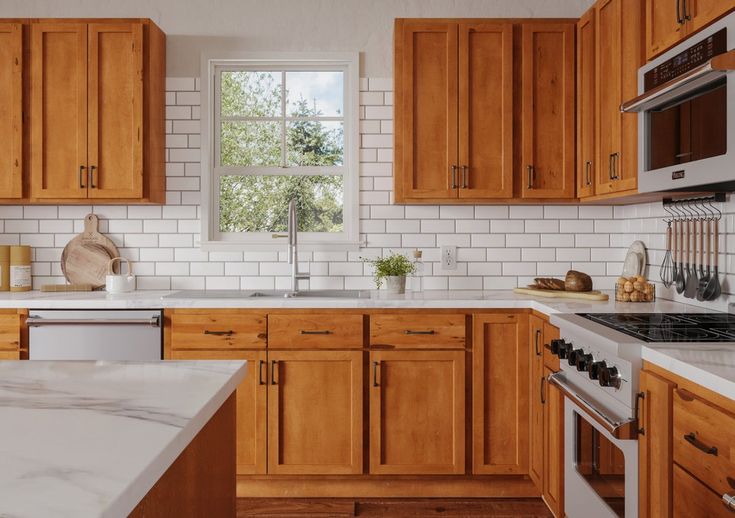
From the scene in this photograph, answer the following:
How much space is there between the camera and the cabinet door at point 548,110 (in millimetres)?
3377

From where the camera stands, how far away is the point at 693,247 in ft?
9.58

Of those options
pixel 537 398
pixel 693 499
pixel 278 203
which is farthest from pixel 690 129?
pixel 278 203

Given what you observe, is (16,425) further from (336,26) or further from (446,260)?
(336,26)

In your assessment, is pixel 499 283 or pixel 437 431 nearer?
pixel 437 431

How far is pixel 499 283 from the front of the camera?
12.4ft

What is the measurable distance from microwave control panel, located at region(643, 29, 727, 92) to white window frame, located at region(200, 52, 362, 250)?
1.73m

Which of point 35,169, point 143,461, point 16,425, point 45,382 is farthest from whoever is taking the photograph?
point 35,169

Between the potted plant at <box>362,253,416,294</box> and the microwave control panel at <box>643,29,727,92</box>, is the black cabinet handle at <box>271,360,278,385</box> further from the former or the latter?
the microwave control panel at <box>643,29,727,92</box>

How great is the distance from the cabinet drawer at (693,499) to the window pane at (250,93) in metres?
3.02

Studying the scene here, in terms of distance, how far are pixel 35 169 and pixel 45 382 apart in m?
2.45

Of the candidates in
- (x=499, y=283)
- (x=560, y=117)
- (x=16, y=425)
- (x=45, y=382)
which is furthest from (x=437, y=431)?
(x=16, y=425)

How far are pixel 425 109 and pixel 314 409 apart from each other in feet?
5.48

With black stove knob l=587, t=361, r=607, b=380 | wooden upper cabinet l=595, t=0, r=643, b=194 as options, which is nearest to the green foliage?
wooden upper cabinet l=595, t=0, r=643, b=194

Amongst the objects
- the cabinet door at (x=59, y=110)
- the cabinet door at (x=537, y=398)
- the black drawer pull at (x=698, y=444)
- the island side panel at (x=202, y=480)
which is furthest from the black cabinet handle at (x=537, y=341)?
the cabinet door at (x=59, y=110)
